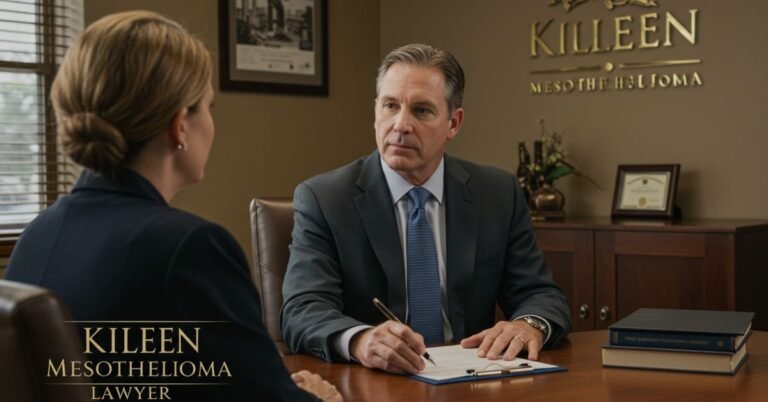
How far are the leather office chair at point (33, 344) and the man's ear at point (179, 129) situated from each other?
1.13ft

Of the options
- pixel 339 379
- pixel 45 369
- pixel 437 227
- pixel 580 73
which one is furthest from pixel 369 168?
pixel 580 73

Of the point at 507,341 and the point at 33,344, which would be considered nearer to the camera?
the point at 33,344

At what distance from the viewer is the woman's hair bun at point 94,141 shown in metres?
1.35

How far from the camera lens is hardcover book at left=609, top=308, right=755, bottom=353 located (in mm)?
1935

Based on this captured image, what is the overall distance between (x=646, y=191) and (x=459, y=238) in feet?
7.04

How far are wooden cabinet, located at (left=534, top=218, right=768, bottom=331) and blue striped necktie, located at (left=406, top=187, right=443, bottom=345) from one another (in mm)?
1719

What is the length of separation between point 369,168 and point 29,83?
215 centimetres

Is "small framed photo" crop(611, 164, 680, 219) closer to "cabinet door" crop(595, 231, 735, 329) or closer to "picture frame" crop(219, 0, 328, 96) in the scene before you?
"cabinet door" crop(595, 231, 735, 329)

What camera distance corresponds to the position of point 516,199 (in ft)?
9.09

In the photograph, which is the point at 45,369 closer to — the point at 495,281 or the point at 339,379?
the point at 339,379

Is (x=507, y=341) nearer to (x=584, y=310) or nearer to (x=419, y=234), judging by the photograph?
(x=419, y=234)

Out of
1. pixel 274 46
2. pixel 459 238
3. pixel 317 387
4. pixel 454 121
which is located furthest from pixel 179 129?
pixel 274 46

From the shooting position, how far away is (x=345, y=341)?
2.11 meters

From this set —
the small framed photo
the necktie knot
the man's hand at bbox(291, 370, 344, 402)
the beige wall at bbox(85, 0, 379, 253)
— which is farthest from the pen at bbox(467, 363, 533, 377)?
the beige wall at bbox(85, 0, 379, 253)
